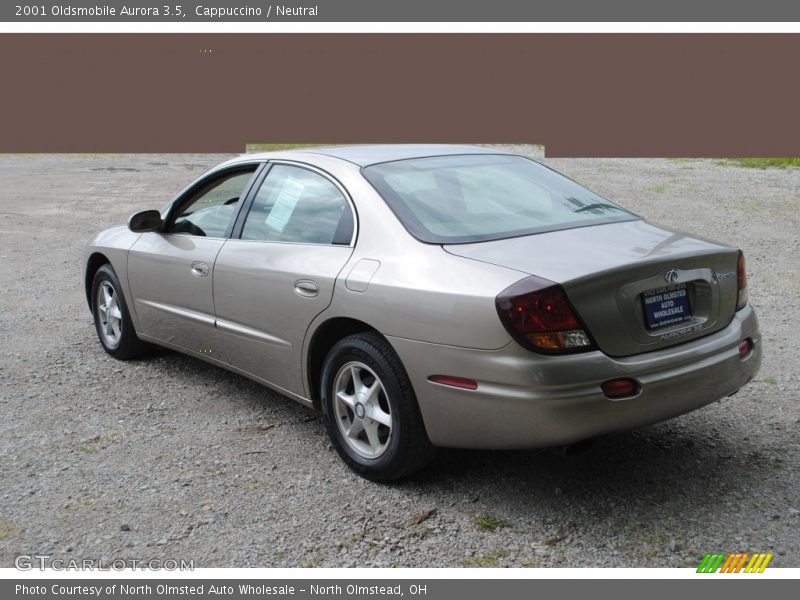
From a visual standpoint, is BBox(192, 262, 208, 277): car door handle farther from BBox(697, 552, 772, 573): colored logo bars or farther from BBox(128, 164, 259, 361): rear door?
BBox(697, 552, 772, 573): colored logo bars

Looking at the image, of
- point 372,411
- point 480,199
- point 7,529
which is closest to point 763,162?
point 480,199

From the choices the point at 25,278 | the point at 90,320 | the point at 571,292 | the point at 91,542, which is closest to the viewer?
the point at 571,292

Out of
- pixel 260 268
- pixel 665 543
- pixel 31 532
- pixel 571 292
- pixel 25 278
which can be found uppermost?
pixel 571 292

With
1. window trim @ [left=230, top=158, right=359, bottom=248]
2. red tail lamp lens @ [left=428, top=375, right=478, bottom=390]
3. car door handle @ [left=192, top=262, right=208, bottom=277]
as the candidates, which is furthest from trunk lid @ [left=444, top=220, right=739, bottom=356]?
car door handle @ [left=192, top=262, right=208, bottom=277]

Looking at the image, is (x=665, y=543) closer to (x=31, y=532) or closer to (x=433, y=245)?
(x=433, y=245)

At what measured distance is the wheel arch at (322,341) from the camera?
4125 mm

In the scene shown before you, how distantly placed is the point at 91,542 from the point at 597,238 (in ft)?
8.55

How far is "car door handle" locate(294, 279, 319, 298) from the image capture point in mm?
4199

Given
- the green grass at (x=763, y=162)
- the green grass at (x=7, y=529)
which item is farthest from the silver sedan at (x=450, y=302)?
the green grass at (x=763, y=162)

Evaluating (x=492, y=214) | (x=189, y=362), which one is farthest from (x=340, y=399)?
(x=189, y=362)

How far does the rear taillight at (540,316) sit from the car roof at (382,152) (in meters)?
1.48

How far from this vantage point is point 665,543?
3455 millimetres

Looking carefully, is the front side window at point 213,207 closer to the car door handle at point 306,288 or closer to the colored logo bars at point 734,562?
the car door handle at point 306,288

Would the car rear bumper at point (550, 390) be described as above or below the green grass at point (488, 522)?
above
